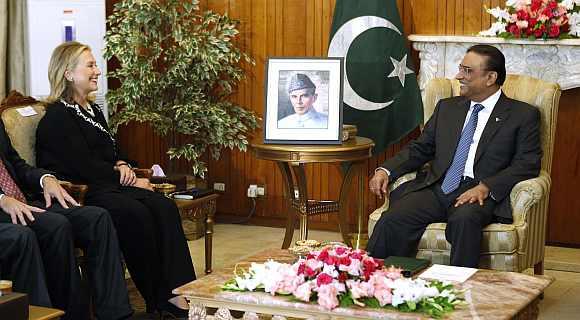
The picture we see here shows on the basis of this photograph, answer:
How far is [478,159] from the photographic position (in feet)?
15.6

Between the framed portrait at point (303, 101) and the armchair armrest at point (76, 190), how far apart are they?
3.73 ft

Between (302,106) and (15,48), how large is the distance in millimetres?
2079

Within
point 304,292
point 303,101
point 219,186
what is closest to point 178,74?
point 219,186

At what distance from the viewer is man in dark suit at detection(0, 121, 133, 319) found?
13.2 ft

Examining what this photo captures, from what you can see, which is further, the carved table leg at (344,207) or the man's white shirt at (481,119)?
the carved table leg at (344,207)

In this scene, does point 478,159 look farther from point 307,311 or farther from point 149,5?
point 149,5

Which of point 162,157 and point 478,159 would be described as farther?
point 162,157

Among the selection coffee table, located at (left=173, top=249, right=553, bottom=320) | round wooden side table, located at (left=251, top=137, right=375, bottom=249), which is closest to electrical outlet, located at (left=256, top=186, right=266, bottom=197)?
round wooden side table, located at (left=251, top=137, right=375, bottom=249)

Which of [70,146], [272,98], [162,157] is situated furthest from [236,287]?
[162,157]

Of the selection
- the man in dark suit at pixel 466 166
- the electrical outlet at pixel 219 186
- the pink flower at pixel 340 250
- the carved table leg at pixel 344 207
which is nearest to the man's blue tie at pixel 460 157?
the man in dark suit at pixel 466 166

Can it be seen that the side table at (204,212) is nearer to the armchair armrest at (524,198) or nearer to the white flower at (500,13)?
the armchair armrest at (524,198)

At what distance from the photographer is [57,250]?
165 inches

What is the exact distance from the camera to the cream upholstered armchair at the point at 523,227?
445cm

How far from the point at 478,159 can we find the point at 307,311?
1.76m
